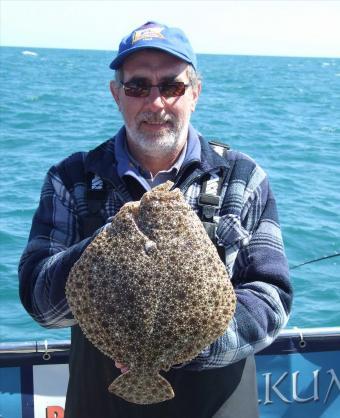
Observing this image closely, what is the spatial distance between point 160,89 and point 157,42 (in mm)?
177

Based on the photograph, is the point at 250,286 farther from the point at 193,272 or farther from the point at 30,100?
the point at 30,100

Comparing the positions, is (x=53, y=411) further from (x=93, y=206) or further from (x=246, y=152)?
(x=246, y=152)

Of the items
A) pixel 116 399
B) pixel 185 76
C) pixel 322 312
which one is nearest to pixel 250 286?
pixel 116 399

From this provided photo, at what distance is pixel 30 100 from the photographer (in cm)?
3225

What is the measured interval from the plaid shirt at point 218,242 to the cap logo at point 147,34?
0.45 metres

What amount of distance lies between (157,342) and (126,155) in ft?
2.88

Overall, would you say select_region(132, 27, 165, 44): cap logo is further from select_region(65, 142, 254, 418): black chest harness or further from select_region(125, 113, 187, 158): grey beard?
select_region(65, 142, 254, 418): black chest harness

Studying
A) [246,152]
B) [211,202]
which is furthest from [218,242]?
[246,152]

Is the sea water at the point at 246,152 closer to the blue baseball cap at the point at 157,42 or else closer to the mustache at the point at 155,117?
the blue baseball cap at the point at 157,42

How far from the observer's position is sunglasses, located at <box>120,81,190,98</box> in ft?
8.55

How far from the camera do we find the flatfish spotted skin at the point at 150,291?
7.02 ft

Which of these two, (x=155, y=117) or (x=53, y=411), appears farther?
(x=53, y=411)

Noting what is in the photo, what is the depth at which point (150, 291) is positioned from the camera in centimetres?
213

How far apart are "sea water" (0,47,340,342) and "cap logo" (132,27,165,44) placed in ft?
6.61
